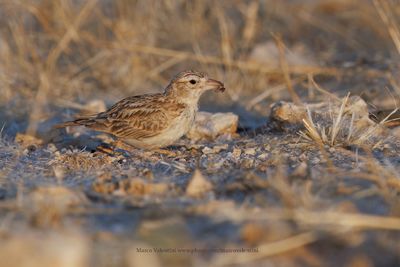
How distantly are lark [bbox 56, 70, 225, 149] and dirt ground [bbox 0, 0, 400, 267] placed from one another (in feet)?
0.59

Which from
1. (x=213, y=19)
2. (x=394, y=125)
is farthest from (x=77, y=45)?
(x=394, y=125)

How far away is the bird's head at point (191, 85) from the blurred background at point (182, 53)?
882 millimetres

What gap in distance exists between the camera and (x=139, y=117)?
6.43 metres

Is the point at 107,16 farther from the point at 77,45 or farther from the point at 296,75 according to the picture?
the point at 296,75

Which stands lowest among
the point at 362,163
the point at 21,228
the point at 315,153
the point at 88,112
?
the point at 21,228

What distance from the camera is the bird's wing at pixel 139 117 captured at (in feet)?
20.7

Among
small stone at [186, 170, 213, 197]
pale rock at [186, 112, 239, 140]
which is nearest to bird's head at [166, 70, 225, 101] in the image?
pale rock at [186, 112, 239, 140]

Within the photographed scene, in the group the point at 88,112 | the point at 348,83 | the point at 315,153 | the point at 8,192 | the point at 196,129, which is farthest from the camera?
the point at 348,83

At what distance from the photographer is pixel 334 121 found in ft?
18.6

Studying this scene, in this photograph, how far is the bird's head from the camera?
260 inches

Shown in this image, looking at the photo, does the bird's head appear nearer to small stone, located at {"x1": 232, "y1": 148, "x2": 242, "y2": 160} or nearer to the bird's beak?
the bird's beak

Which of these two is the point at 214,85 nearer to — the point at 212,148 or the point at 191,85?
the point at 191,85

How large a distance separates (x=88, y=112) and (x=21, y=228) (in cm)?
412

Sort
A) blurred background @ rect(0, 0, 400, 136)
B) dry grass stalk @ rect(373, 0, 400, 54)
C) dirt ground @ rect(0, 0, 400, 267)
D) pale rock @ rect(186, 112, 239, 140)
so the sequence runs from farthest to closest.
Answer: blurred background @ rect(0, 0, 400, 136)
pale rock @ rect(186, 112, 239, 140)
dry grass stalk @ rect(373, 0, 400, 54)
dirt ground @ rect(0, 0, 400, 267)
